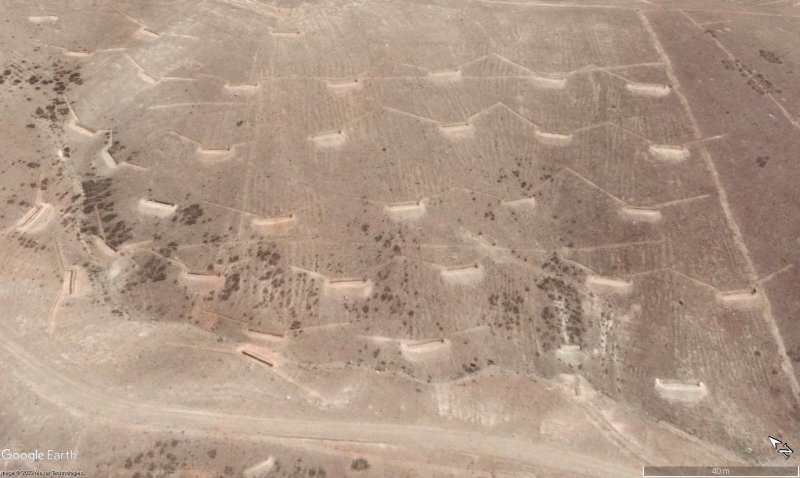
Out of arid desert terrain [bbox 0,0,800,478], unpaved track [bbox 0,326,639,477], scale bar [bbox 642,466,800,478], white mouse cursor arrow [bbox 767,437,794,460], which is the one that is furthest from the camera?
arid desert terrain [bbox 0,0,800,478]

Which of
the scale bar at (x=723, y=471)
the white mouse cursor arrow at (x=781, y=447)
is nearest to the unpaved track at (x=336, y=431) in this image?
the scale bar at (x=723, y=471)

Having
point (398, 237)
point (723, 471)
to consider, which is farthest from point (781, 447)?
point (398, 237)

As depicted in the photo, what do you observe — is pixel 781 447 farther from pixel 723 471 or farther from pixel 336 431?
pixel 336 431

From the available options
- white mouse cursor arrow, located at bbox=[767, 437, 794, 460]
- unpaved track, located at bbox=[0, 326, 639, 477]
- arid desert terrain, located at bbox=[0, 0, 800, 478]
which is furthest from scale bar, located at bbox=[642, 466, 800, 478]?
unpaved track, located at bbox=[0, 326, 639, 477]

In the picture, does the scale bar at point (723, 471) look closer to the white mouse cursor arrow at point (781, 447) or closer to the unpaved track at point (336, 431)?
the white mouse cursor arrow at point (781, 447)

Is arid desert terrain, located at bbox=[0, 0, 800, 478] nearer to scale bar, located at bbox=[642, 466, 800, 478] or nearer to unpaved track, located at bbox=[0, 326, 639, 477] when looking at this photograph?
unpaved track, located at bbox=[0, 326, 639, 477]
